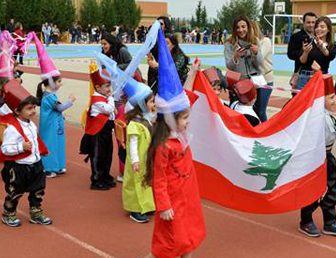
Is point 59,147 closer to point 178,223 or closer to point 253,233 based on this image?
point 253,233

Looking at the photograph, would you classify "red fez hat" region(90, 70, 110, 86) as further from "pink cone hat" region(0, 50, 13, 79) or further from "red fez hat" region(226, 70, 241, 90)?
"pink cone hat" region(0, 50, 13, 79)

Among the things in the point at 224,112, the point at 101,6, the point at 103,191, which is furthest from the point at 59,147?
the point at 101,6

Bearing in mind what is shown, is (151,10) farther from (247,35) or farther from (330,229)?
(330,229)

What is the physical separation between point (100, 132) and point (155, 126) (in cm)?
267

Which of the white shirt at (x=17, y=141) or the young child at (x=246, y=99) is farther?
the young child at (x=246, y=99)

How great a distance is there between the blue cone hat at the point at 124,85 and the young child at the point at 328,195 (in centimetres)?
167

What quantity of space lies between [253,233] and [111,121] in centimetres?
227

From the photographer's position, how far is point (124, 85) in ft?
14.9

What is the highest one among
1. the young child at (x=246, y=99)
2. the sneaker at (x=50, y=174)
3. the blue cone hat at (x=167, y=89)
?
the blue cone hat at (x=167, y=89)

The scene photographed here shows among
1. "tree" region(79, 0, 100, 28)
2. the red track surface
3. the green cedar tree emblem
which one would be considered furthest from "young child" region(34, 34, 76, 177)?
"tree" region(79, 0, 100, 28)

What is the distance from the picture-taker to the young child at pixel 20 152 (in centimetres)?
520

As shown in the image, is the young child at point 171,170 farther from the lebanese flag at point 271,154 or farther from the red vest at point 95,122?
the red vest at point 95,122

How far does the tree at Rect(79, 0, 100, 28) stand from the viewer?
69438 mm

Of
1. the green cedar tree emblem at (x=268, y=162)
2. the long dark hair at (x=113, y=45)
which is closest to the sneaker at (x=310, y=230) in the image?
the green cedar tree emblem at (x=268, y=162)
